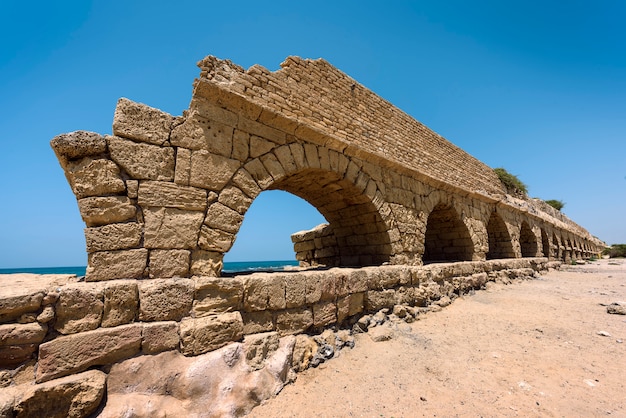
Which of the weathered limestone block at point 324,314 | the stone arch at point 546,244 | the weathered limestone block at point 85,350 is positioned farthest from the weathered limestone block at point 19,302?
the stone arch at point 546,244

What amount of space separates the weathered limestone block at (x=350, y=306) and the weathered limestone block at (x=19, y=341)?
9.94 ft

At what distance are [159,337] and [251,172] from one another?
78.6 inches

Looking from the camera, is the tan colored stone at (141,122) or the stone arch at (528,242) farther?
the stone arch at (528,242)

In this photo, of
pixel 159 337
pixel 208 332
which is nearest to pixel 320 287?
pixel 208 332

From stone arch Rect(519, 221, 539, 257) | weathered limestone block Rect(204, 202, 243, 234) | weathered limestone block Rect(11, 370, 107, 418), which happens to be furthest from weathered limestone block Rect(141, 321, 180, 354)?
stone arch Rect(519, 221, 539, 257)

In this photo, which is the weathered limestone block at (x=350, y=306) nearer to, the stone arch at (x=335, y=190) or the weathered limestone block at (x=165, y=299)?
the stone arch at (x=335, y=190)

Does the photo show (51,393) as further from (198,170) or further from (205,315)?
(198,170)

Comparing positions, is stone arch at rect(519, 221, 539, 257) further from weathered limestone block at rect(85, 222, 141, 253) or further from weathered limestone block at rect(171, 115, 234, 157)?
weathered limestone block at rect(85, 222, 141, 253)

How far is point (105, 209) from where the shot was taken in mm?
2664

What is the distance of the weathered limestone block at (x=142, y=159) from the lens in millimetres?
2750

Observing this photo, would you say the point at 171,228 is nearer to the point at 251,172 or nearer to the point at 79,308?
the point at 79,308

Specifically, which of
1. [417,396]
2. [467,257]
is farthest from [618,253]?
[417,396]

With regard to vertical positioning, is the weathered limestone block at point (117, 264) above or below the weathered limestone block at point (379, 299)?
above

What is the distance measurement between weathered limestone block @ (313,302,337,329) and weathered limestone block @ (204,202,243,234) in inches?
57.6
